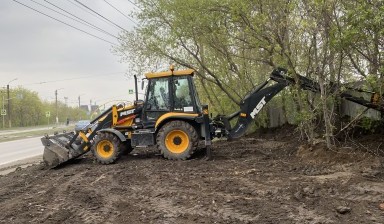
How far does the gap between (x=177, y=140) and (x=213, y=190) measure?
4181 millimetres

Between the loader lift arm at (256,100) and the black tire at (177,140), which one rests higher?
the loader lift arm at (256,100)

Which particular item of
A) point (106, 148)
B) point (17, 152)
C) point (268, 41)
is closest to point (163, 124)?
point (106, 148)

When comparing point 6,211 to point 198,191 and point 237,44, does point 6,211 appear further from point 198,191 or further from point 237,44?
point 237,44

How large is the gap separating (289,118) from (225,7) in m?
6.15

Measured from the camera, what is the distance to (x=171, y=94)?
441 inches

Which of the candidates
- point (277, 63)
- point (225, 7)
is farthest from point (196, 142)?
point (225, 7)

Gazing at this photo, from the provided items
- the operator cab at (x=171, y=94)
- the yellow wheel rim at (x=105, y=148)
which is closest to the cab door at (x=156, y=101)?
the operator cab at (x=171, y=94)

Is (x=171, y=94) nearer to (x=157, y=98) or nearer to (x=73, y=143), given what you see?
(x=157, y=98)

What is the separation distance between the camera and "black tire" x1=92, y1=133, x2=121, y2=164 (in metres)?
11.2

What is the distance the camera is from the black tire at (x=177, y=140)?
35.5ft

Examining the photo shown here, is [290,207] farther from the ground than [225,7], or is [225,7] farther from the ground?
[225,7]

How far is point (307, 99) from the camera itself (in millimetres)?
11008

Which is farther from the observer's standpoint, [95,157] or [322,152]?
[95,157]

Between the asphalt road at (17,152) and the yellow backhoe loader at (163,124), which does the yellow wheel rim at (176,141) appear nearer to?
the yellow backhoe loader at (163,124)
